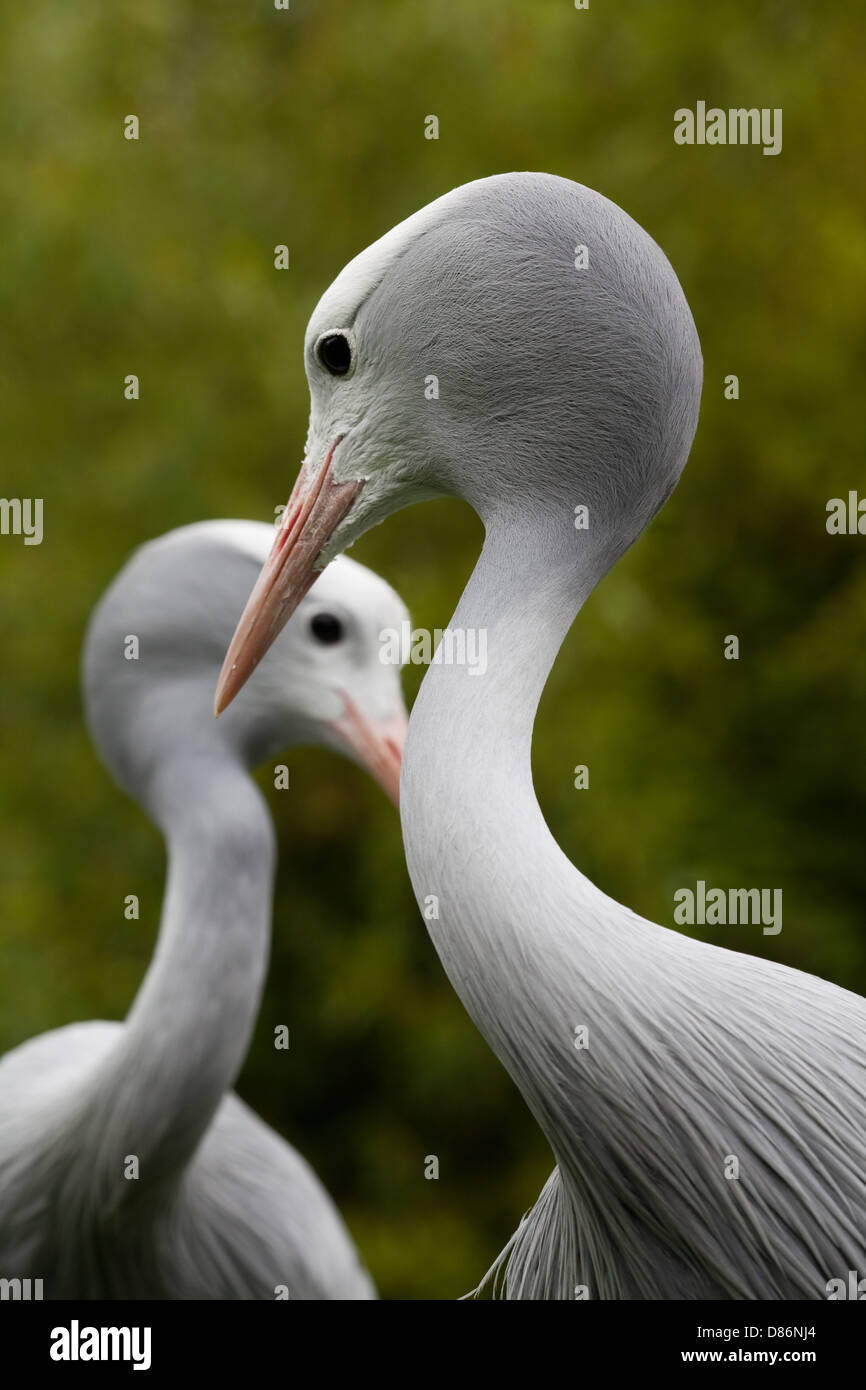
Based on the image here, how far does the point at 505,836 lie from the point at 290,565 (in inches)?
15.7

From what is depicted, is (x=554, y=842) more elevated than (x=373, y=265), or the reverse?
(x=373, y=265)

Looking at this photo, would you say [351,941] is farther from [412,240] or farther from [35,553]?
[412,240]

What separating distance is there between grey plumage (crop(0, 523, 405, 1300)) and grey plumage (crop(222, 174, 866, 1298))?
924 mm

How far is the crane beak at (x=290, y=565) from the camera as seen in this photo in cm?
163

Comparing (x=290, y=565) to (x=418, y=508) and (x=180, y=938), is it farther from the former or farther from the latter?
(x=418, y=508)

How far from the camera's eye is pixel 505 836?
144 centimetres

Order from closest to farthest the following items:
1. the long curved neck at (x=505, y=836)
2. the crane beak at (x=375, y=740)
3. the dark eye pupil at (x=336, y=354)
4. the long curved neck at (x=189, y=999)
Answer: the long curved neck at (x=505, y=836), the dark eye pupil at (x=336, y=354), the long curved neck at (x=189, y=999), the crane beak at (x=375, y=740)

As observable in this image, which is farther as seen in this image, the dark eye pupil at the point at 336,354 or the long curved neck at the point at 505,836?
the dark eye pupil at the point at 336,354

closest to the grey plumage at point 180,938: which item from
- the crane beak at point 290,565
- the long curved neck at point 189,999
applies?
the long curved neck at point 189,999

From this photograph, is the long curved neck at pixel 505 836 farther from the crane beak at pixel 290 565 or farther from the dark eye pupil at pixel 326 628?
the dark eye pupil at pixel 326 628

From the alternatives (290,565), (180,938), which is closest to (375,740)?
(180,938)

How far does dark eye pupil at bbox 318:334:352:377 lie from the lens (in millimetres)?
1581

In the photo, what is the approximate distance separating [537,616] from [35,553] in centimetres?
381

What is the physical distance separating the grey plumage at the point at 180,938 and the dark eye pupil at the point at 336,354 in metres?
0.93
